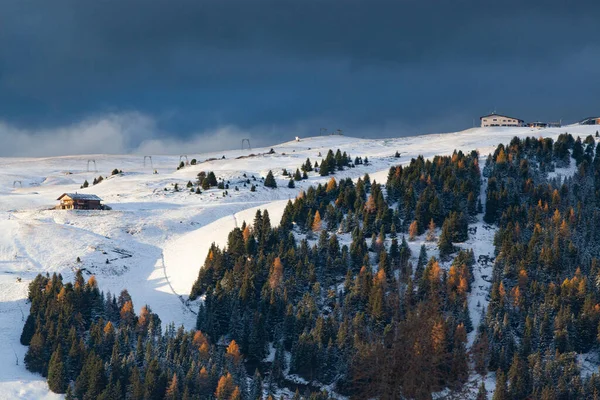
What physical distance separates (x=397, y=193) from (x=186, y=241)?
34.7m

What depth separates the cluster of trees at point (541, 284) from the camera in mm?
87312

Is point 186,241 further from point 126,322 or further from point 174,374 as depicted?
point 174,374

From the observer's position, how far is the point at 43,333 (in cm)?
8719

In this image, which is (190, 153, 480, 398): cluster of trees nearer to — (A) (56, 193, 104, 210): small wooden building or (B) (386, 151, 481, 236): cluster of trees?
(B) (386, 151, 481, 236): cluster of trees

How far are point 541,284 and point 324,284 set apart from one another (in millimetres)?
28118

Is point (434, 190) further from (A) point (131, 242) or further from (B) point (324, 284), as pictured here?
(A) point (131, 242)

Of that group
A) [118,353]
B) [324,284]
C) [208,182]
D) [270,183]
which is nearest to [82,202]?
[208,182]

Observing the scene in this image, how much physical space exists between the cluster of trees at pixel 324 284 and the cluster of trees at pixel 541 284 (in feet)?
16.9

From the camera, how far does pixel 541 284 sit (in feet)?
334

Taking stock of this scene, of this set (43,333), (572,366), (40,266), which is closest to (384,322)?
(572,366)

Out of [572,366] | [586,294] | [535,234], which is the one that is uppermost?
[535,234]

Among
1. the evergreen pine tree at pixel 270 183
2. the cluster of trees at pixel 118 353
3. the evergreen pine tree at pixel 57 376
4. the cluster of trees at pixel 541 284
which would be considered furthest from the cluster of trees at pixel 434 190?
the evergreen pine tree at pixel 57 376

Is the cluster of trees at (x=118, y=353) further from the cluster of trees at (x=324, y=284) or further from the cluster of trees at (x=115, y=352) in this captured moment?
the cluster of trees at (x=324, y=284)

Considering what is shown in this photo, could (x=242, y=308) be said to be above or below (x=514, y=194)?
below
